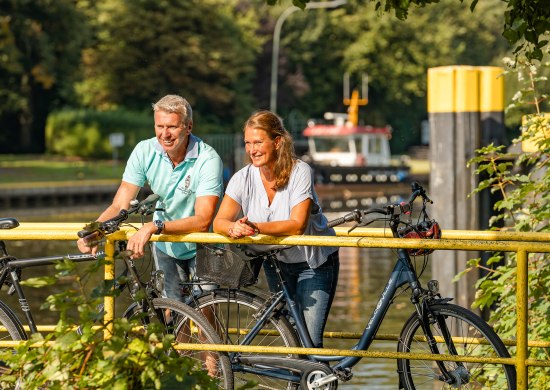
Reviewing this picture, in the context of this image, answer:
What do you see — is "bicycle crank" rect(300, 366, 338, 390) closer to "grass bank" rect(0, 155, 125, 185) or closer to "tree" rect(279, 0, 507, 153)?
"grass bank" rect(0, 155, 125, 185)

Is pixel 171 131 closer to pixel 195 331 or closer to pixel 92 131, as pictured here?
pixel 195 331

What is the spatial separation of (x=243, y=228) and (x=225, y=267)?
0.39 metres

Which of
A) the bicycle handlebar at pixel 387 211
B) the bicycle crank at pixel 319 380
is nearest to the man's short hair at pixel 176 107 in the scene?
the bicycle handlebar at pixel 387 211

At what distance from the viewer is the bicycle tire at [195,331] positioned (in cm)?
579

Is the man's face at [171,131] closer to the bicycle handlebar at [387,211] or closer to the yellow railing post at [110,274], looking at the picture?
the yellow railing post at [110,274]

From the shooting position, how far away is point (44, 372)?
14.5ft

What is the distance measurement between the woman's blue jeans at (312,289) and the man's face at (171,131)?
717 millimetres

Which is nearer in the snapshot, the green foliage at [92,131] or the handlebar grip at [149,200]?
the handlebar grip at [149,200]

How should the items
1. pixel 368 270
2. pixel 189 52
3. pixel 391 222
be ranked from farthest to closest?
pixel 189 52, pixel 368 270, pixel 391 222

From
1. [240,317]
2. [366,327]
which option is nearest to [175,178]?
[240,317]

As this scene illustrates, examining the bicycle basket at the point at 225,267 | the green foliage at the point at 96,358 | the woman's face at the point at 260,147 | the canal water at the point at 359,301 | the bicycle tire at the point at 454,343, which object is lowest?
the canal water at the point at 359,301

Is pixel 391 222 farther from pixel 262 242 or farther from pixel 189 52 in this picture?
pixel 189 52

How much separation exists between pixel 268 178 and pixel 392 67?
76248 mm

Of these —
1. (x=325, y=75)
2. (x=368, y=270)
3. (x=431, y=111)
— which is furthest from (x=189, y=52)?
(x=431, y=111)
